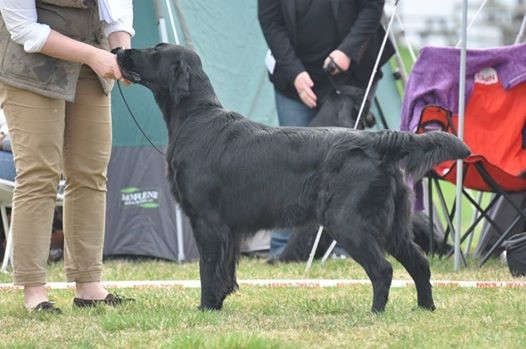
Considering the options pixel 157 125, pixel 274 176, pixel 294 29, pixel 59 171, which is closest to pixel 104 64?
pixel 59 171

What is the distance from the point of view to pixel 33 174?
4.30 metres

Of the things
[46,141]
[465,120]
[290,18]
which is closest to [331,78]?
[290,18]

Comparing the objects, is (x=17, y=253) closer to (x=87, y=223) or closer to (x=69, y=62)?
(x=87, y=223)

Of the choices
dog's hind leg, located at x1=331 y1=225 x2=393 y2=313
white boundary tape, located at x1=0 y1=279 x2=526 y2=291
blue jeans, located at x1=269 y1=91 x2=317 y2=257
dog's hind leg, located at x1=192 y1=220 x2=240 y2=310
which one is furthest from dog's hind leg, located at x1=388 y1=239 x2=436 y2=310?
blue jeans, located at x1=269 y1=91 x2=317 y2=257

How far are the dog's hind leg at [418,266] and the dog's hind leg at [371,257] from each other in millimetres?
143

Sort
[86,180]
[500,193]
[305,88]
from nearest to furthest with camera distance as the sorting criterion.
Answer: [86,180]
[500,193]
[305,88]

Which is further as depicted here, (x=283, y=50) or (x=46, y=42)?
(x=283, y=50)

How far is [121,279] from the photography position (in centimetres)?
594

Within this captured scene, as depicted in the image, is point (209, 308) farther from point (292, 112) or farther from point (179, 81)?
point (292, 112)

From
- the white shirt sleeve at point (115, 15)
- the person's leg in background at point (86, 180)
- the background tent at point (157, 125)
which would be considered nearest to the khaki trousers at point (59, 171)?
the person's leg in background at point (86, 180)

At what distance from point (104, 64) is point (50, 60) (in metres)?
0.24

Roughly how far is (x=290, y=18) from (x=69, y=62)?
229 centimetres

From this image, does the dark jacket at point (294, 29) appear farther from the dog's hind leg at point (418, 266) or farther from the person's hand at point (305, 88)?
the dog's hind leg at point (418, 266)

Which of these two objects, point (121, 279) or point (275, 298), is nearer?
point (275, 298)
